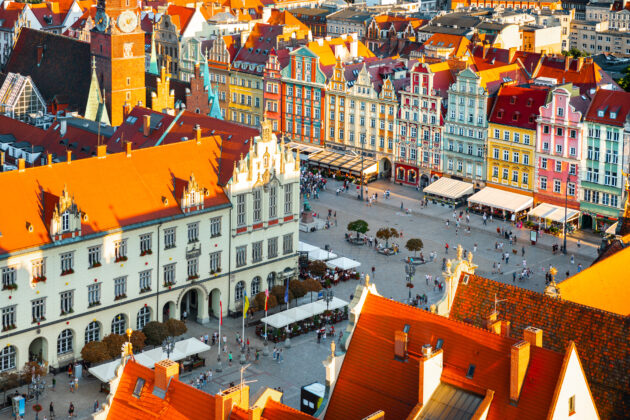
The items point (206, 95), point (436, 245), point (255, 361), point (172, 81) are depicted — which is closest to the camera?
point (255, 361)

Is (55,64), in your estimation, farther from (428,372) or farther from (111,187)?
(428,372)

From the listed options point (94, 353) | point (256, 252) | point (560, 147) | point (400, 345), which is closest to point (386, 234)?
point (256, 252)

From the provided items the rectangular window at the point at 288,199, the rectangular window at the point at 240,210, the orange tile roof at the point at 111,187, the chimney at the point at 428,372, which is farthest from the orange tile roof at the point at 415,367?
the rectangular window at the point at 288,199

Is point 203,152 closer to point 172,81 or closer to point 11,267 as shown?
point 11,267

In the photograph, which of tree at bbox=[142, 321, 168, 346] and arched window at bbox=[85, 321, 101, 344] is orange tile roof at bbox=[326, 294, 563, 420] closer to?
tree at bbox=[142, 321, 168, 346]

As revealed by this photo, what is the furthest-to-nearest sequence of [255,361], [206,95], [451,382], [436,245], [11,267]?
1. [206,95]
2. [436,245]
3. [255,361]
4. [11,267]
5. [451,382]

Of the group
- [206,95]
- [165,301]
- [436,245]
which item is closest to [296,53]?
[206,95]
